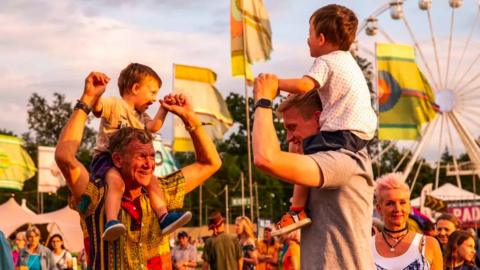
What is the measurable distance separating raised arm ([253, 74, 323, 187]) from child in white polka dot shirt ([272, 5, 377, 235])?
8.0 inches

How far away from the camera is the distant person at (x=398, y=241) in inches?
213

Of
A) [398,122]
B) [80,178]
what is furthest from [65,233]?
[80,178]

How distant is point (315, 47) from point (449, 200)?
47993 millimetres

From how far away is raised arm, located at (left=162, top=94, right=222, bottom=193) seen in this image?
464 cm

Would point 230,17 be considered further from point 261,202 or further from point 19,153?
point 261,202

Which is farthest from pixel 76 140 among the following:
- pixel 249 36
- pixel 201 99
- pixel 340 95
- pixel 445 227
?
pixel 201 99

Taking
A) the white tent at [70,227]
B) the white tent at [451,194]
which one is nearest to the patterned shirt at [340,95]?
the white tent at [70,227]

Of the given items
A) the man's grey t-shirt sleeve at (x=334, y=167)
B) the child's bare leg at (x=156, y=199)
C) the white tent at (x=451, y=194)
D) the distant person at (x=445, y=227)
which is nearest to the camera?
the man's grey t-shirt sleeve at (x=334, y=167)

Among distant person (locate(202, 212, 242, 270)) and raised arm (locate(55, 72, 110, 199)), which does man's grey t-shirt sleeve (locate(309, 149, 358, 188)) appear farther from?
distant person (locate(202, 212, 242, 270))

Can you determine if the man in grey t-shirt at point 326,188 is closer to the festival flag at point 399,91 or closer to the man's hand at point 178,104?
the man's hand at point 178,104

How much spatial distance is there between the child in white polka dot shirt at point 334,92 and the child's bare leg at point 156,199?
1014mm

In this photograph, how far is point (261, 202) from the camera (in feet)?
266

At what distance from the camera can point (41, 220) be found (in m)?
36.4

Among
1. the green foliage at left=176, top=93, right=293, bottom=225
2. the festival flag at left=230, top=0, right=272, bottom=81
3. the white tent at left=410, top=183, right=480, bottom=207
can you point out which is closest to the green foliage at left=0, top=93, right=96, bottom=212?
the green foliage at left=176, top=93, right=293, bottom=225
